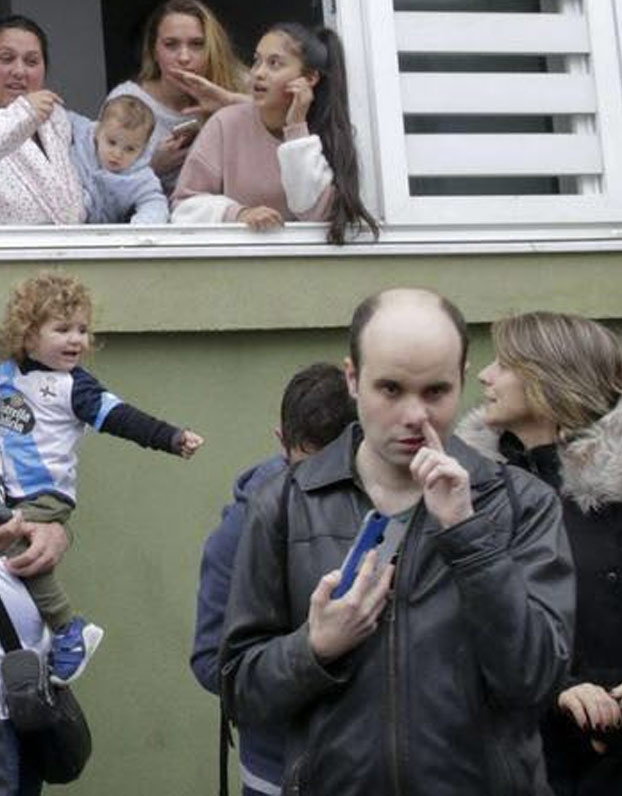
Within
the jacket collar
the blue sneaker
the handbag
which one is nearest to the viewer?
the jacket collar

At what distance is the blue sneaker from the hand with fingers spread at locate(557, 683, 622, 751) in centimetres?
135

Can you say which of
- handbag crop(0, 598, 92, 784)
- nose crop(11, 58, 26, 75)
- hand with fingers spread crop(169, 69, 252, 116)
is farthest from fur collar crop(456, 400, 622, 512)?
nose crop(11, 58, 26, 75)

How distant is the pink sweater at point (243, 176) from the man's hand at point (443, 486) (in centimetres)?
300

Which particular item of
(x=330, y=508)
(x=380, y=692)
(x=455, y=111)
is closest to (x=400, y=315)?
(x=330, y=508)

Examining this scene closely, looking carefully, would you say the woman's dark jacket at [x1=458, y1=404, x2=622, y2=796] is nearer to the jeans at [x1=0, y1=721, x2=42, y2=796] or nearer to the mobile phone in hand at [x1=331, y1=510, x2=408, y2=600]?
the mobile phone in hand at [x1=331, y1=510, x2=408, y2=600]

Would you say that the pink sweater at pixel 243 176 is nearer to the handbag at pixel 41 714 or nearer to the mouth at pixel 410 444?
the handbag at pixel 41 714

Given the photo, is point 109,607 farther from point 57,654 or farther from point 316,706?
point 316,706

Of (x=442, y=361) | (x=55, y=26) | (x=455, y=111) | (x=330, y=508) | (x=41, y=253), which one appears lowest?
(x=330, y=508)

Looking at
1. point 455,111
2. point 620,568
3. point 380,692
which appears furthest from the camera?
point 455,111

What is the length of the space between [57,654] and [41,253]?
149cm

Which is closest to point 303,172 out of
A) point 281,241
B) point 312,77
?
point 281,241

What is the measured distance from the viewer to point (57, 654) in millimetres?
4875

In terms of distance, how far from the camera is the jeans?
15.3ft

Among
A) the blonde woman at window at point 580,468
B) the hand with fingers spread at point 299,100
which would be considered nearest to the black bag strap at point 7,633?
the blonde woman at window at point 580,468
